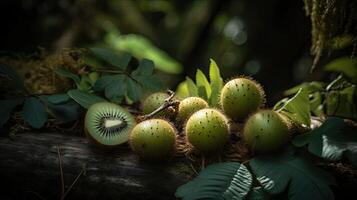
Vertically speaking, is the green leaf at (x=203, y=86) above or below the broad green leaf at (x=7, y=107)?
above

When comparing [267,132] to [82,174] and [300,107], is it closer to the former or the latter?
[300,107]

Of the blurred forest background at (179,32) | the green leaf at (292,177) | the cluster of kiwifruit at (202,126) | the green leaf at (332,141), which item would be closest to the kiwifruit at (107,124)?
the cluster of kiwifruit at (202,126)

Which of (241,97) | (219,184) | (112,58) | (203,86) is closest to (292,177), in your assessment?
(219,184)

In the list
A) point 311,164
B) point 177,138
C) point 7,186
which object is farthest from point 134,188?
point 311,164

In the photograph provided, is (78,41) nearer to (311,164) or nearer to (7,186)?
(7,186)

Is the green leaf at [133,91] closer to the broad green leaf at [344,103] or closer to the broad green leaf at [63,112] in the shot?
the broad green leaf at [63,112]

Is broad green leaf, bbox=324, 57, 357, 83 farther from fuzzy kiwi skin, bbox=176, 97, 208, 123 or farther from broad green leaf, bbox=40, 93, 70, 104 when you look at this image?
broad green leaf, bbox=40, 93, 70, 104

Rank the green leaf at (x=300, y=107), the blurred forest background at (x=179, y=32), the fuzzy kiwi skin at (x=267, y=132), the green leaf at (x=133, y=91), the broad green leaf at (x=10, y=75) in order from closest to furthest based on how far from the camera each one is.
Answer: the fuzzy kiwi skin at (x=267, y=132)
the green leaf at (x=300, y=107)
the broad green leaf at (x=10, y=75)
the green leaf at (x=133, y=91)
the blurred forest background at (x=179, y=32)
